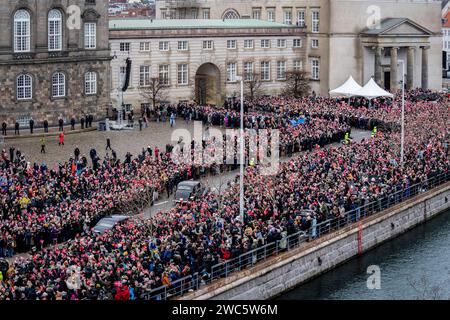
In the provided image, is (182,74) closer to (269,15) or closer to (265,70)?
(265,70)

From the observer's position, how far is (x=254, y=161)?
5703cm

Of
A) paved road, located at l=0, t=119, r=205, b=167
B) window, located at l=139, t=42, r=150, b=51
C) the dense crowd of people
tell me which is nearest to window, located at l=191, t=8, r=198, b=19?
window, located at l=139, t=42, r=150, b=51

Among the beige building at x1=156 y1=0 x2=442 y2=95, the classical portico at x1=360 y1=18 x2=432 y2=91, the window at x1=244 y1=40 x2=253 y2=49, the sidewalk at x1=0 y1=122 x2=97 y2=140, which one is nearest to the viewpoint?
the sidewalk at x1=0 y1=122 x2=97 y2=140

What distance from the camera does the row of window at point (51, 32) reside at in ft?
236

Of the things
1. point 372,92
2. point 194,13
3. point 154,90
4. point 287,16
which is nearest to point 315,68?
point 287,16

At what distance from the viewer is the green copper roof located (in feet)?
290

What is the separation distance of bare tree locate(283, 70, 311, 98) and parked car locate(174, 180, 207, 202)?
1776 inches

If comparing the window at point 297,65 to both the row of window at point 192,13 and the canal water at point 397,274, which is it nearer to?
the row of window at point 192,13

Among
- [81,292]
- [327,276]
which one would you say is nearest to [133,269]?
[81,292]

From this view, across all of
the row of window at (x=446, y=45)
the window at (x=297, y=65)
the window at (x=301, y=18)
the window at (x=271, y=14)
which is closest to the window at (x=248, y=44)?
the window at (x=297, y=65)

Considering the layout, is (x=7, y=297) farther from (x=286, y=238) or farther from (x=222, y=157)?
(x=222, y=157)

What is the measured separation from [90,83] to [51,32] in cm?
539

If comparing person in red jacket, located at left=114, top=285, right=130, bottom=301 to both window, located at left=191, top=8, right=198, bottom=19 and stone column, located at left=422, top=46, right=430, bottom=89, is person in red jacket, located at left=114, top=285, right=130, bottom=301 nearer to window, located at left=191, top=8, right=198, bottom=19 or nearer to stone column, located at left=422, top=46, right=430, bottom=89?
stone column, located at left=422, top=46, right=430, bottom=89
